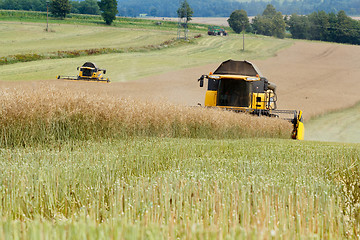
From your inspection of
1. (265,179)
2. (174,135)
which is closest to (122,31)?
(174,135)

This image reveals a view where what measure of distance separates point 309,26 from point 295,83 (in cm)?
5082

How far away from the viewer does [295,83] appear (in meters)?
42.4

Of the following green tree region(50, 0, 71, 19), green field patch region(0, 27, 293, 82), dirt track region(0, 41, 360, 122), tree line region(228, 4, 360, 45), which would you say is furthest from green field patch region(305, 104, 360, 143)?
green tree region(50, 0, 71, 19)

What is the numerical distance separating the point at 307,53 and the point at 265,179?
6060 centimetres

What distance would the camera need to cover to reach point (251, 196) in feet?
16.1

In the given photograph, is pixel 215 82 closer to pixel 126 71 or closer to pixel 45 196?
pixel 45 196

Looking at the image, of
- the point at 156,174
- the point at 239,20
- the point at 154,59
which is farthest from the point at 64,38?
the point at 156,174

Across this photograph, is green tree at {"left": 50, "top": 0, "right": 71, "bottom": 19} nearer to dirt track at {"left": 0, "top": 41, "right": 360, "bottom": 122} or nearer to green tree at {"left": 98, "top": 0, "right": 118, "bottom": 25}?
green tree at {"left": 98, "top": 0, "right": 118, "bottom": 25}

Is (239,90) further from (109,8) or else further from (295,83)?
(109,8)

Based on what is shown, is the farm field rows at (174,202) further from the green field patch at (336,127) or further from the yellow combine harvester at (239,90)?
the green field patch at (336,127)

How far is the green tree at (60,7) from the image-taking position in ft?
268

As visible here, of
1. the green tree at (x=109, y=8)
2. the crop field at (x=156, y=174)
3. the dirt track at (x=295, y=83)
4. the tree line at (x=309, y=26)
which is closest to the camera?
the crop field at (x=156, y=174)

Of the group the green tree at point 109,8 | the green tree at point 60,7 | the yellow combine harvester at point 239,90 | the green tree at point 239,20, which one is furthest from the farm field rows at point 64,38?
the yellow combine harvester at point 239,90

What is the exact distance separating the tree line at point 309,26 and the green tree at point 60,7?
28788mm
